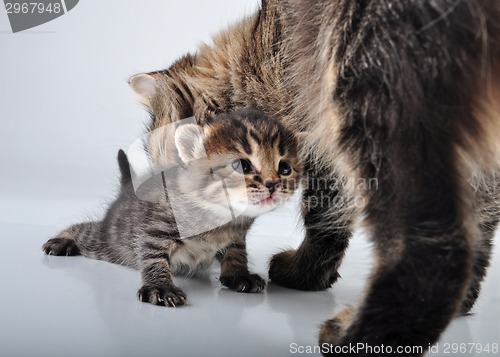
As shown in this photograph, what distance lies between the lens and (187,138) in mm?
1983

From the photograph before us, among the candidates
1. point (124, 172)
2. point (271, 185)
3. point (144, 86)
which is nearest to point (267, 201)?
point (271, 185)

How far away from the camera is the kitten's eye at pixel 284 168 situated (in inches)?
78.4

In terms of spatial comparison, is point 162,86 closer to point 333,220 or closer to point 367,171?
point 333,220

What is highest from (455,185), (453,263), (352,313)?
(455,185)

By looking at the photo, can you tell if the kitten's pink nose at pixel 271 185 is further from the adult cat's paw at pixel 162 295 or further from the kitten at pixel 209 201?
the adult cat's paw at pixel 162 295

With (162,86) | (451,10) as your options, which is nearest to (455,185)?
(451,10)

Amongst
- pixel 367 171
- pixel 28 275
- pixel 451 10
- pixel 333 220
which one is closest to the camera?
pixel 451 10

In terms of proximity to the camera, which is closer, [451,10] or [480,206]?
[451,10]

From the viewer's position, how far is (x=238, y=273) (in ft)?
7.29

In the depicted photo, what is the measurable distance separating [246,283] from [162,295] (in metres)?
0.30

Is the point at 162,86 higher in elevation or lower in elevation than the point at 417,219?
higher

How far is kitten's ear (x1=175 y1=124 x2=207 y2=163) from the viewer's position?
1977 millimetres

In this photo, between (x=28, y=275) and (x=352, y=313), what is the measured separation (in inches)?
45.4

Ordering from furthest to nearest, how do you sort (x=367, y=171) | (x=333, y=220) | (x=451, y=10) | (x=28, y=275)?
(x=28, y=275) → (x=333, y=220) → (x=367, y=171) → (x=451, y=10)
